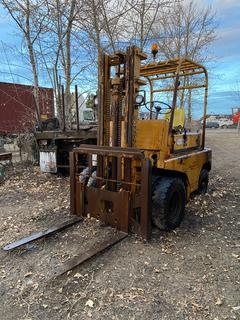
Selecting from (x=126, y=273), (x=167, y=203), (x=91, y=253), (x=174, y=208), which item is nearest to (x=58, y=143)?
(x=174, y=208)

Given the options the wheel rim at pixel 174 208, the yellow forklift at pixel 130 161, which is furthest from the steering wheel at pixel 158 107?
the wheel rim at pixel 174 208

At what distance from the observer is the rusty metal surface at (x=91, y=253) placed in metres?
3.04

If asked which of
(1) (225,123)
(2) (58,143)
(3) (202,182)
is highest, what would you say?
(2) (58,143)

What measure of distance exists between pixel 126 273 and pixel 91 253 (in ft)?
1.59

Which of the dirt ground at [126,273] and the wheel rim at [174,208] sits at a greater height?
the wheel rim at [174,208]

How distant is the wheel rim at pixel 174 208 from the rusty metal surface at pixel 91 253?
28.9 inches

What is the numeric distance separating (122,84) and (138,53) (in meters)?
0.46

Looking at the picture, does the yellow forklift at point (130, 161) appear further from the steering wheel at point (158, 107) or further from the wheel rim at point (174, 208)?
the steering wheel at point (158, 107)

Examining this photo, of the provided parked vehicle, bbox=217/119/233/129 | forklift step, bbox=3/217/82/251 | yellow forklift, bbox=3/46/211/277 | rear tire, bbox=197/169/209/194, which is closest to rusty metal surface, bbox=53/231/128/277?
yellow forklift, bbox=3/46/211/277

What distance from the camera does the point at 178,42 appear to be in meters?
15.6

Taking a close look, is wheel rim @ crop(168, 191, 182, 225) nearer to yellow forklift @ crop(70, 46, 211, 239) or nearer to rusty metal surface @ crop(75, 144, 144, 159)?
yellow forklift @ crop(70, 46, 211, 239)

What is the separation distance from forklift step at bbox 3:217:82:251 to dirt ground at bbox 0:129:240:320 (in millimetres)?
75

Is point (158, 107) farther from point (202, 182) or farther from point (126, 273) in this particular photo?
point (126, 273)

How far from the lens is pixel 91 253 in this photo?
329 cm
